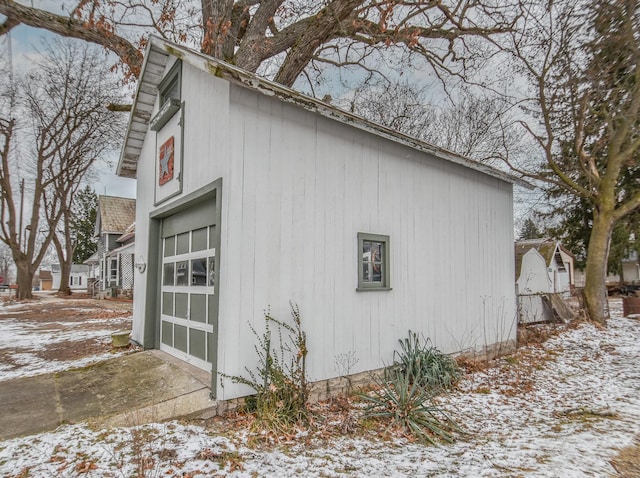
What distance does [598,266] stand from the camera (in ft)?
37.7

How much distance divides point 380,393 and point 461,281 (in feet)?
9.90

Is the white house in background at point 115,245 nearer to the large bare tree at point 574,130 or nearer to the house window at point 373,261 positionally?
the house window at point 373,261

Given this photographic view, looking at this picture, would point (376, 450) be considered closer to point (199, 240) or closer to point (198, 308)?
point (198, 308)

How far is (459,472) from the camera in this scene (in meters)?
3.30

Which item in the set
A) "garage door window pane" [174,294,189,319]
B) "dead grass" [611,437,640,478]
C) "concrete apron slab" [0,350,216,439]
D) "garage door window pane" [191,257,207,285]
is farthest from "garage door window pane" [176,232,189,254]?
"dead grass" [611,437,640,478]

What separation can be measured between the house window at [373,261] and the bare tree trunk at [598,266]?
28.9 feet

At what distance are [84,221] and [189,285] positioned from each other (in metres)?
A: 37.6

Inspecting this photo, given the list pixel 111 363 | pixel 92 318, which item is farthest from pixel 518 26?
pixel 92 318

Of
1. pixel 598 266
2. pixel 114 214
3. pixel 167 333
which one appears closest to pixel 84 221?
pixel 114 214

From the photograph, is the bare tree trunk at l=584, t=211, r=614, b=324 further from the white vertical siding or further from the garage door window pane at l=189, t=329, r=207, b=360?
the garage door window pane at l=189, t=329, r=207, b=360

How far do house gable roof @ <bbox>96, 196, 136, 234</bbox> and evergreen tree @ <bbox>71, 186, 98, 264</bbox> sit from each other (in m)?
9.47

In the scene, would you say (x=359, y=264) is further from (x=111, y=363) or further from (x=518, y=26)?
(x=518, y=26)

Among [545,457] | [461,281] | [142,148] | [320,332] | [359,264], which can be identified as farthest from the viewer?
[142,148]

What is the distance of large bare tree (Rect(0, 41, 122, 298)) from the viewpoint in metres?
19.0
